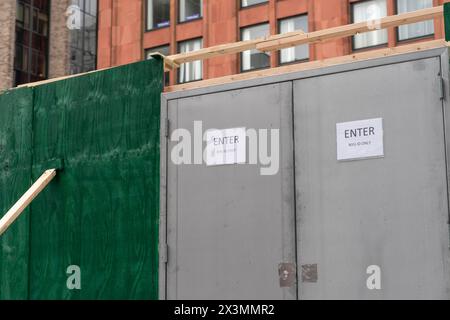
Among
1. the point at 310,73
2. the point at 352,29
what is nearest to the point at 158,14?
the point at 352,29

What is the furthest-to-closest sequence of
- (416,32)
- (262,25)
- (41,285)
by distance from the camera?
(262,25) < (416,32) < (41,285)

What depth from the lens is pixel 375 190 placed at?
5.46 m

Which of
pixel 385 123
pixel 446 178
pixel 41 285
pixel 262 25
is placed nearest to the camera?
pixel 446 178

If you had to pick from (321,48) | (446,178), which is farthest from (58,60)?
(446,178)

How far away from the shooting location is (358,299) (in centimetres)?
543

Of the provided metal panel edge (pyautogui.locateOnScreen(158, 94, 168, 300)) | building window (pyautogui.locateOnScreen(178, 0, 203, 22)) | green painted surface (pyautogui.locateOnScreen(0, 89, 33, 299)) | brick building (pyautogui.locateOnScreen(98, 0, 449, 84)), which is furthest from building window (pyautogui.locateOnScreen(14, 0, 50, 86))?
metal panel edge (pyautogui.locateOnScreen(158, 94, 168, 300))

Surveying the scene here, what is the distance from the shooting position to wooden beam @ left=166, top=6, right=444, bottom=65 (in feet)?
18.8

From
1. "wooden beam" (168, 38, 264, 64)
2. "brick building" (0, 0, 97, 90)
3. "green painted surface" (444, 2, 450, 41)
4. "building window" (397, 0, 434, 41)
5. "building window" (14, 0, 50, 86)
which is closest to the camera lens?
"green painted surface" (444, 2, 450, 41)

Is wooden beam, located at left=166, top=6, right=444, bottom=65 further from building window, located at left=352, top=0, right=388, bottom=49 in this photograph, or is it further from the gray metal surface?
building window, located at left=352, top=0, right=388, bottom=49

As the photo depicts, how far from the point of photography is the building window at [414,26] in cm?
2457

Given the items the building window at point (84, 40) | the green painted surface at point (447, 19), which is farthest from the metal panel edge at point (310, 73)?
the building window at point (84, 40)

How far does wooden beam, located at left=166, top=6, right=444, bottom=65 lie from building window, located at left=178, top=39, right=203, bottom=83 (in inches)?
940
